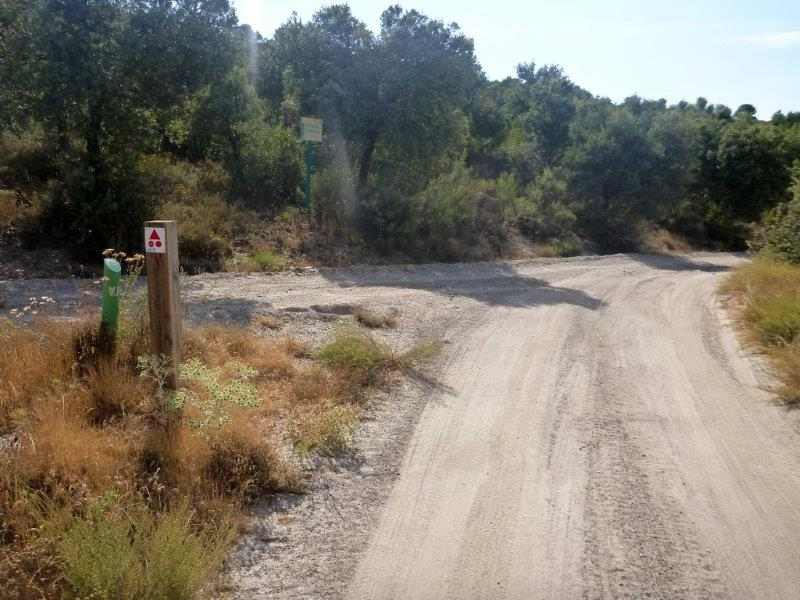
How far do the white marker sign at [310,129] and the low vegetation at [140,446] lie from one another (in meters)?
10.0

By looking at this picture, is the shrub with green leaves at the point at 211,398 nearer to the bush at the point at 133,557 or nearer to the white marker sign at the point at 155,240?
the white marker sign at the point at 155,240

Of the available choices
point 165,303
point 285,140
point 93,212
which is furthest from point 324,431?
point 285,140

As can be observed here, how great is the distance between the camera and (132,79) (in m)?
13.7

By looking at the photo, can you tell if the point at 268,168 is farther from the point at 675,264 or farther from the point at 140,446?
the point at 140,446

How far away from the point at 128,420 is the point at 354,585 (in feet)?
7.43

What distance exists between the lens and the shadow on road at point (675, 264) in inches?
842

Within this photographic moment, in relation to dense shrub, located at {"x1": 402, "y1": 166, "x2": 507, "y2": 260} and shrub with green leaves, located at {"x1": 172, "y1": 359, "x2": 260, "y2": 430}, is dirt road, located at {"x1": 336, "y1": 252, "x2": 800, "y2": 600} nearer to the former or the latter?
shrub with green leaves, located at {"x1": 172, "y1": 359, "x2": 260, "y2": 430}

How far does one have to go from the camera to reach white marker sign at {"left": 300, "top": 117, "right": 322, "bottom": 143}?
53.8 ft

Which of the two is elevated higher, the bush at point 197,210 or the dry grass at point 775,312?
the bush at point 197,210

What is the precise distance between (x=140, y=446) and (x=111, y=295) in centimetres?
169

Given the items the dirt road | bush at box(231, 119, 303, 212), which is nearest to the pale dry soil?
the dirt road

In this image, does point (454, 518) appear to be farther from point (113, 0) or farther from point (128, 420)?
point (113, 0)

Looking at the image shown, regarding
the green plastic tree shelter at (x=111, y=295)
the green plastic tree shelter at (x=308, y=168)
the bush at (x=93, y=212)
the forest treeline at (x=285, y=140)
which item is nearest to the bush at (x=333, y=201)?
the forest treeline at (x=285, y=140)

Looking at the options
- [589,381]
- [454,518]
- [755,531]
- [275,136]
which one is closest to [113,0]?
[275,136]
